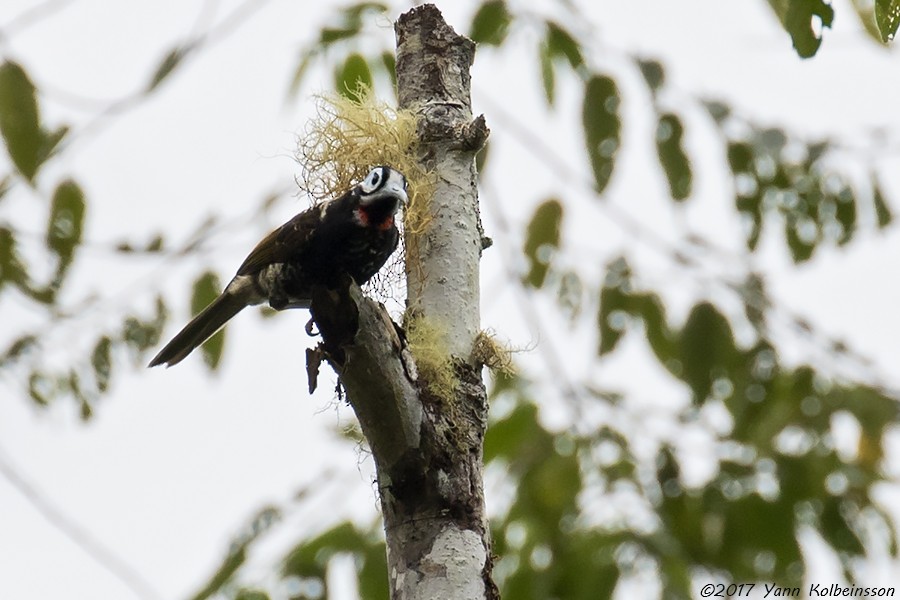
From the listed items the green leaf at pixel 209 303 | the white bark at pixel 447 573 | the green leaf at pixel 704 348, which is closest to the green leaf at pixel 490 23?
the green leaf at pixel 704 348

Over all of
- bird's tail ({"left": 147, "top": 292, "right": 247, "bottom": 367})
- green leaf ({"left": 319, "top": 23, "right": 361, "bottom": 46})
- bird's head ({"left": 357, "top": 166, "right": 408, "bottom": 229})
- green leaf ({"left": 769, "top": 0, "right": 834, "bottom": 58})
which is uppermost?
green leaf ({"left": 319, "top": 23, "right": 361, "bottom": 46})

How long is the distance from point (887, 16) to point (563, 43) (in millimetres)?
1679

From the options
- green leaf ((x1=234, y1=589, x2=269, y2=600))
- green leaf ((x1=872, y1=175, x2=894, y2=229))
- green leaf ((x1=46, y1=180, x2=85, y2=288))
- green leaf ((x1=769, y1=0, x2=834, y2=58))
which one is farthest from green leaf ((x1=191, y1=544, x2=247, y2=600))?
green leaf ((x1=872, y1=175, x2=894, y2=229))

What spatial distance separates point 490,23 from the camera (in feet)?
10.7

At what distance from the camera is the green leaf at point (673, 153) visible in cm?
319

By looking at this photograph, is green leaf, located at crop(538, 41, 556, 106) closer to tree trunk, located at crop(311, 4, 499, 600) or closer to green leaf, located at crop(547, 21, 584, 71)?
green leaf, located at crop(547, 21, 584, 71)

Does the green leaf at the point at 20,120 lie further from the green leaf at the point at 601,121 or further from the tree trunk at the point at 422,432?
the green leaf at the point at 601,121

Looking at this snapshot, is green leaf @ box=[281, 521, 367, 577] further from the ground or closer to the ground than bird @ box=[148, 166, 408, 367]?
closer to the ground

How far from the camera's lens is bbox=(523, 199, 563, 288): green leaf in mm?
3711

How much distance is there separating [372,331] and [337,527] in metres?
1.22

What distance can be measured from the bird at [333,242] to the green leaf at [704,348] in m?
1.00

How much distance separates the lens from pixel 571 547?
136 inches

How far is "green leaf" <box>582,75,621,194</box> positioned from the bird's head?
1.73 feet

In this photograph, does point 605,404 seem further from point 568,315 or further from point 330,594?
point 330,594
